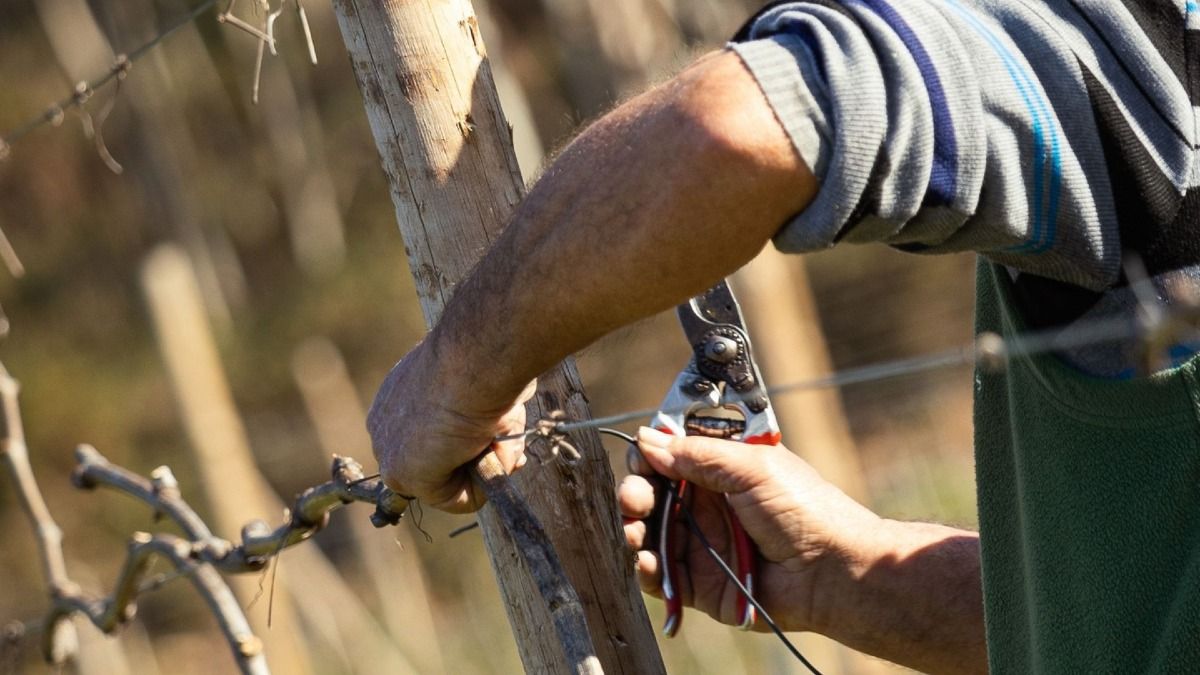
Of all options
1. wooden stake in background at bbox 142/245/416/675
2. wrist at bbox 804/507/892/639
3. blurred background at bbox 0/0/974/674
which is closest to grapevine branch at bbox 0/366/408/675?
wrist at bbox 804/507/892/639

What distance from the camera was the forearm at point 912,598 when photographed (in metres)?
2.16

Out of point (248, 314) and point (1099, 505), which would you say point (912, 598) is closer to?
point (1099, 505)

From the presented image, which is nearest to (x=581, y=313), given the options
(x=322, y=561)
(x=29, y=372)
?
(x=322, y=561)

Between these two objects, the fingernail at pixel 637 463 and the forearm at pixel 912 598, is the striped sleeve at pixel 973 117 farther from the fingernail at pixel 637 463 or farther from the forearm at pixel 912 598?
the forearm at pixel 912 598

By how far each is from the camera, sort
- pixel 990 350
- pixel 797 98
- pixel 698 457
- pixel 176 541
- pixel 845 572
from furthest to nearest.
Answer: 1. pixel 176 541
2. pixel 845 572
3. pixel 698 457
4. pixel 797 98
5. pixel 990 350

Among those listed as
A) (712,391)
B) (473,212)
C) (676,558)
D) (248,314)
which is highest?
(248,314)

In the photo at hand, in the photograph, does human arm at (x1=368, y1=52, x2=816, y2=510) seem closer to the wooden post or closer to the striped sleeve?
the striped sleeve

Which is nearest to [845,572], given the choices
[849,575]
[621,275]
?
[849,575]

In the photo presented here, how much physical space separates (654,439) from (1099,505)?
0.67 metres

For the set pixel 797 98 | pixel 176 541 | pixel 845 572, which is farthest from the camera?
pixel 176 541

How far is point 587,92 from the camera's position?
6.90m

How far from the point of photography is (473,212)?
177 cm

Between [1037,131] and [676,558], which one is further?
[676,558]

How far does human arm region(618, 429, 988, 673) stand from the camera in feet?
6.83
